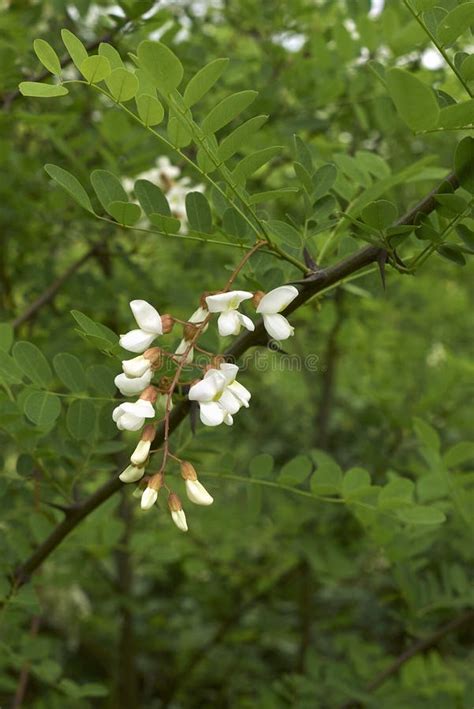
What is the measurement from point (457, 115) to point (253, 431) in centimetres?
170

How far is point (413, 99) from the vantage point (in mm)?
615

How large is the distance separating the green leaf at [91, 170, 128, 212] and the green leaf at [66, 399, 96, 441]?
22cm

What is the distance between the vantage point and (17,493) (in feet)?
3.75

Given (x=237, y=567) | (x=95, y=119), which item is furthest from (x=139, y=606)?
(x=95, y=119)

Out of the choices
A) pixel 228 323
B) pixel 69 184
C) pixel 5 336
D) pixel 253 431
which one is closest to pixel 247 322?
pixel 228 323

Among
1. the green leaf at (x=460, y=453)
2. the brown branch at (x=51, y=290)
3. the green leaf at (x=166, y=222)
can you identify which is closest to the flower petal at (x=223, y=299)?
the green leaf at (x=166, y=222)

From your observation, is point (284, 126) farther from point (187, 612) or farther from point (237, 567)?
point (187, 612)

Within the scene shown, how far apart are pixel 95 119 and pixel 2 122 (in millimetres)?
556

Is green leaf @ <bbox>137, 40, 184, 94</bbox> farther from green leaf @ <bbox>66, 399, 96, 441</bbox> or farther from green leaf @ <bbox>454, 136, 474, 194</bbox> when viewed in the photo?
green leaf @ <bbox>66, 399, 96, 441</bbox>

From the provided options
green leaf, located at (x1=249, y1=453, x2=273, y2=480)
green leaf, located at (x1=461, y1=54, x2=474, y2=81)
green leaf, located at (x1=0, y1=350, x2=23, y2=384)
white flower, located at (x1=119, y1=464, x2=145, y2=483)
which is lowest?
green leaf, located at (x1=249, y1=453, x2=273, y2=480)

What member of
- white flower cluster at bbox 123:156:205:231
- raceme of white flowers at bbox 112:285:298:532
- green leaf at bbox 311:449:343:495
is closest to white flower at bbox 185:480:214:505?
raceme of white flowers at bbox 112:285:298:532

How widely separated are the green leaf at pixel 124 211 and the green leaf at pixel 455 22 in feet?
0.98

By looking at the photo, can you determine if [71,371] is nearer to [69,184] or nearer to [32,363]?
[32,363]

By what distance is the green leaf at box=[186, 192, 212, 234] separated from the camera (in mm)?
803
